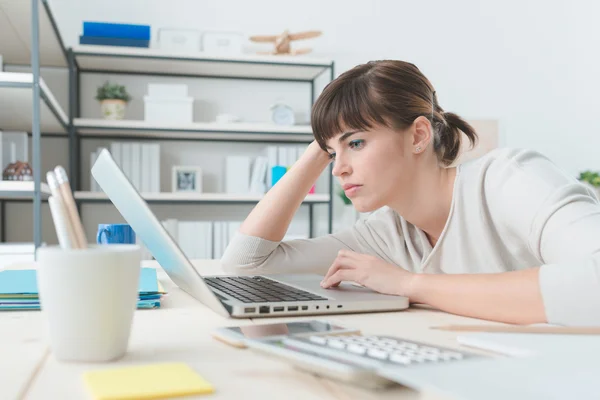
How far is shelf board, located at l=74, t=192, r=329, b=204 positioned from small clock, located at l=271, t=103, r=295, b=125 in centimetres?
42

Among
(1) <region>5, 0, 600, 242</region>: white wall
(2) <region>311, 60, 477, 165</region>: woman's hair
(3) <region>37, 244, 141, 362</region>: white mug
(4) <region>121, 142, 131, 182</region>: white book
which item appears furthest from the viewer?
(1) <region>5, 0, 600, 242</region>: white wall

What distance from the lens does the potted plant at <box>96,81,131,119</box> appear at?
297cm

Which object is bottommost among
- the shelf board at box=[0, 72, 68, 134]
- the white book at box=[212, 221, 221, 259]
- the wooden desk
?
the white book at box=[212, 221, 221, 259]

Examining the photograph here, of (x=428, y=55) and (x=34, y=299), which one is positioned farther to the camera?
(x=428, y=55)

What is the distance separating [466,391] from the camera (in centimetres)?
32

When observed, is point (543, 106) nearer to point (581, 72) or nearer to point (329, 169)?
point (581, 72)

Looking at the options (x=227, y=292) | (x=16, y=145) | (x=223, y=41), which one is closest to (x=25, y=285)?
(x=227, y=292)

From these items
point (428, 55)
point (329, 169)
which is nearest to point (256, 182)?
point (329, 169)

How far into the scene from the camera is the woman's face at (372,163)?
1109 millimetres

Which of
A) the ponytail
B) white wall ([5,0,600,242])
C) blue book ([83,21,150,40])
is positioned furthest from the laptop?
white wall ([5,0,600,242])

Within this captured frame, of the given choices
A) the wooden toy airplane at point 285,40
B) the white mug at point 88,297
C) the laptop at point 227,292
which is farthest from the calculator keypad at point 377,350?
the wooden toy airplane at point 285,40

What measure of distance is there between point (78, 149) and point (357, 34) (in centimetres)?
171

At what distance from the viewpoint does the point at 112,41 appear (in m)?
2.93

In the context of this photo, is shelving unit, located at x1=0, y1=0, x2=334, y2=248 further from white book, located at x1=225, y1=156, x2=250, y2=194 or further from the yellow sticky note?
the yellow sticky note
